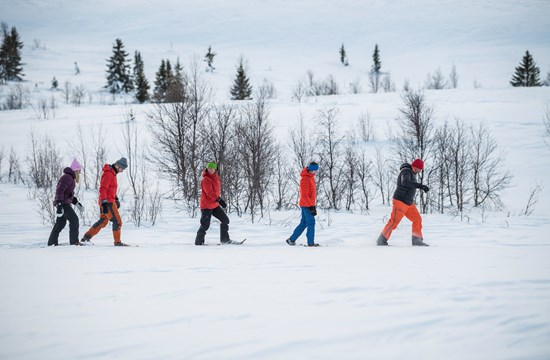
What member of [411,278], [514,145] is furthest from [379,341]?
[514,145]

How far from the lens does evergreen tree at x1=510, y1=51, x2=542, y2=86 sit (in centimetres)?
5356

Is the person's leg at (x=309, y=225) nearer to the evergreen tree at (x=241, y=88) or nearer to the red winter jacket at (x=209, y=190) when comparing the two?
the red winter jacket at (x=209, y=190)

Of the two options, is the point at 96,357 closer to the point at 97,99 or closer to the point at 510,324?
the point at 510,324

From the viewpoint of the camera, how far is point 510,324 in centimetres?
289

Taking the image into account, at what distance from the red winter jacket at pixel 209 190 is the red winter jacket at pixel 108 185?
6.51 feet

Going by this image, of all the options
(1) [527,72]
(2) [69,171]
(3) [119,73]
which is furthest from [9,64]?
(1) [527,72]

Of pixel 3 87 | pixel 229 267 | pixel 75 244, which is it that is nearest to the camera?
pixel 229 267

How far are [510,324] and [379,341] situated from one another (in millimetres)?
1116

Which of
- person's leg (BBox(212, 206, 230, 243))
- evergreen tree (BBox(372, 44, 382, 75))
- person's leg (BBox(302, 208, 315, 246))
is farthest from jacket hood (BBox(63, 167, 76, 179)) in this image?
evergreen tree (BBox(372, 44, 382, 75))

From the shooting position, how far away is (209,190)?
27.1 feet

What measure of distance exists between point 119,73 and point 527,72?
227 ft

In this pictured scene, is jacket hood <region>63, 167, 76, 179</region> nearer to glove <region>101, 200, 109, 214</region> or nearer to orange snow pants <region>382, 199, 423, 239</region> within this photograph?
glove <region>101, 200, 109, 214</region>

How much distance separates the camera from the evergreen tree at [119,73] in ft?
224

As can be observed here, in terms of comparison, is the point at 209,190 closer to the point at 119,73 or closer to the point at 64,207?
the point at 64,207
